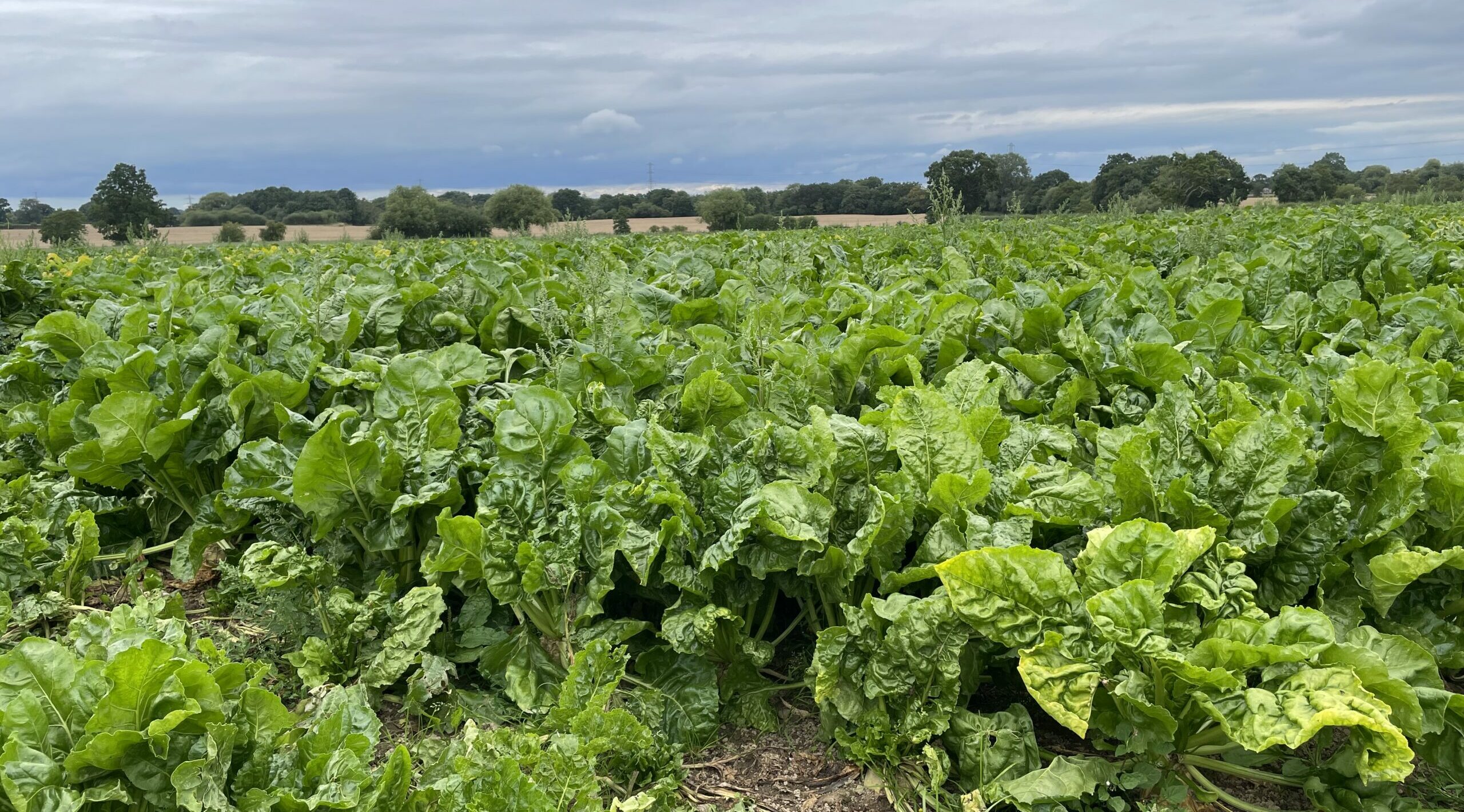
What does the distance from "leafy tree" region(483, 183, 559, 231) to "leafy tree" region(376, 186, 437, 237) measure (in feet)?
11.0

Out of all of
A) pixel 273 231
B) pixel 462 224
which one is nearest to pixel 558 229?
pixel 462 224

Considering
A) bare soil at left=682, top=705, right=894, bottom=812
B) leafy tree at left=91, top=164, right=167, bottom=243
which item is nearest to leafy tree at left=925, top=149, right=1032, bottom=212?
bare soil at left=682, top=705, right=894, bottom=812

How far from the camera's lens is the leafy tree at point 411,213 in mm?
41938

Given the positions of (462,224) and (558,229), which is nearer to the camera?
(558,229)

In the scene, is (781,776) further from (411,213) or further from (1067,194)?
(411,213)

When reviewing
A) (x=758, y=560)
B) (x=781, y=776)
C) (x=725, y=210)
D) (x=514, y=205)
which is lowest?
(x=781, y=776)

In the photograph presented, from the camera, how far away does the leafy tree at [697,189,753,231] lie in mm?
26875

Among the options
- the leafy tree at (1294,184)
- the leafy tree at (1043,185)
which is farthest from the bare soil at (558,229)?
the leafy tree at (1294,184)

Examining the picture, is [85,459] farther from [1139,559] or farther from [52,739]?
[1139,559]

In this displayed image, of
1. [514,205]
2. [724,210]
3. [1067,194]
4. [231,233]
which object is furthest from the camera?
[514,205]

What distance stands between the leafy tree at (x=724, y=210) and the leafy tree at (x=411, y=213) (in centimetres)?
1160

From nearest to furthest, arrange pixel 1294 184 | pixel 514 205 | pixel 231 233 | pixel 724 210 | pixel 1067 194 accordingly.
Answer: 1. pixel 724 210
2. pixel 1067 194
3. pixel 231 233
4. pixel 1294 184
5. pixel 514 205

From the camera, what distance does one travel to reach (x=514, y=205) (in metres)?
52.7

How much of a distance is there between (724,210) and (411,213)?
88.5 feet
